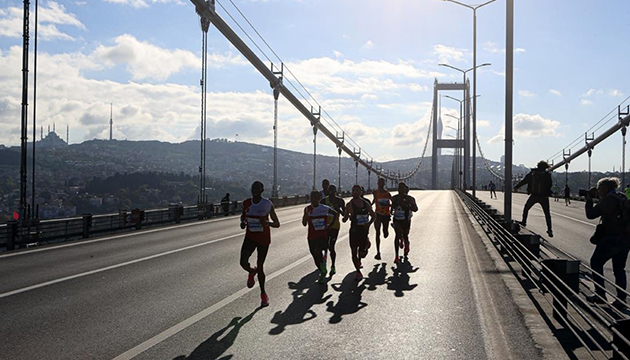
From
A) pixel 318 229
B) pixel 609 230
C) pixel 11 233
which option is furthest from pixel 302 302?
pixel 11 233

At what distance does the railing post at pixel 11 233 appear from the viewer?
16938 millimetres

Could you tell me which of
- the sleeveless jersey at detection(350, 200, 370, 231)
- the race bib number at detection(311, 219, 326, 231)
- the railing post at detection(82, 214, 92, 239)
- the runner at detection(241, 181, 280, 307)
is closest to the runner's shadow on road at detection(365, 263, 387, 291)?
the sleeveless jersey at detection(350, 200, 370, 231)

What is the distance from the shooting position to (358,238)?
1141cm

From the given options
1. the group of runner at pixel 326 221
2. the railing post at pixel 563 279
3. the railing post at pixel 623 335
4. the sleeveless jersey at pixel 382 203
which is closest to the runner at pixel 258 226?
the group of runner at pixel 326 221

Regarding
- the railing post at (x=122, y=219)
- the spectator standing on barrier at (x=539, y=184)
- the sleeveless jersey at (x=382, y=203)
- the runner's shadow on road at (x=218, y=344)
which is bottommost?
the runner's shadow on road at (x=218, y=344)

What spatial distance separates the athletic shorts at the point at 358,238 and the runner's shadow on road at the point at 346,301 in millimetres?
617

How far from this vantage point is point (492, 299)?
9.09 meters


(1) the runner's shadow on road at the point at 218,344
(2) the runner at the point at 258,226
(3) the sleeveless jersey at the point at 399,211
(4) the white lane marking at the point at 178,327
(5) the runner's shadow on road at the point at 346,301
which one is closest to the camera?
(1) the runner's shadow on road at the point at 218,344

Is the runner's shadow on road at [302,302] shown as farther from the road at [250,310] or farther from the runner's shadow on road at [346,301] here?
the runner's shadow on road at [346,301]

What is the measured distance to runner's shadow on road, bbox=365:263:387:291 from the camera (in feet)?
34.8

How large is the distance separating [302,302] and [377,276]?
3.04 m

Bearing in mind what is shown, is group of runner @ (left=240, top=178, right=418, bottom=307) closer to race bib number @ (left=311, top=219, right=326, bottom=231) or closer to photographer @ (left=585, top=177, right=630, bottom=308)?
race bib number @ (left=311, top=219, right=326, bottom=231)

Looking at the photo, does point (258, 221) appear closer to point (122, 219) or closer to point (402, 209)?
point (402, 209)

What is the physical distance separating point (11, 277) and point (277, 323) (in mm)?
6481
